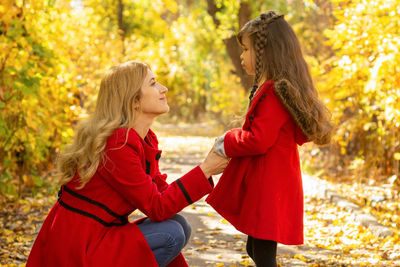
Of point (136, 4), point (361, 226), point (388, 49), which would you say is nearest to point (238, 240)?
point (361, 226)

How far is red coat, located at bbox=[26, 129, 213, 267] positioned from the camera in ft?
7.57

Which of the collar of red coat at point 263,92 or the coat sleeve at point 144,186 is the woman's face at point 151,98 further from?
the collar of red coat at point 263,92

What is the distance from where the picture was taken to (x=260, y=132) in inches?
102

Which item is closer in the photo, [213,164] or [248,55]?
[213,164]

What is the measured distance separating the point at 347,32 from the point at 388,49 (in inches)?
39.1

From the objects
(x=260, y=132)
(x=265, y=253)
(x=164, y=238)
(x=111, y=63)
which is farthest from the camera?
(x=111, y=63)

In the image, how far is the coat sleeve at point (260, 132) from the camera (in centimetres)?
259

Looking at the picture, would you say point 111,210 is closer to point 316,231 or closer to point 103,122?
point 103,122

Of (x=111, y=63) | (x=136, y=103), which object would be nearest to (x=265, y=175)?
(x=136, y=103)

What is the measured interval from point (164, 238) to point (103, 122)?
652 millimetres

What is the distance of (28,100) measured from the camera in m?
5.22

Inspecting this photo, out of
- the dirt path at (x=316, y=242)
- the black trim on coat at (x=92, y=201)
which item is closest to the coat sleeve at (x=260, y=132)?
the black trim on coat at (x=92, y=201)

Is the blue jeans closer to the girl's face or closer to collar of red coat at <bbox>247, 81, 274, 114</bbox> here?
collar of red coat at <bbox>247, 81, 274, 114</bbox>

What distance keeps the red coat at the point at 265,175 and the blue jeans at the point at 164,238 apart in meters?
0.34
